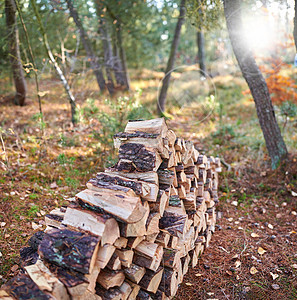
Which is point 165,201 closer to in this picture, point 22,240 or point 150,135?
point 150,135

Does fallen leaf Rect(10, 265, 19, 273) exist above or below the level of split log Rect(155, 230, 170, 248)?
below

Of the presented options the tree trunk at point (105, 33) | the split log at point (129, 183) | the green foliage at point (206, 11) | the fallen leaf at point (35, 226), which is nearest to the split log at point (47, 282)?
the split log at point (129, 183)

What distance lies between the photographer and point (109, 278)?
75.5 inches

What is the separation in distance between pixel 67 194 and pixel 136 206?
249cm

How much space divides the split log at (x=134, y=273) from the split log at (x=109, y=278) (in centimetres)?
8

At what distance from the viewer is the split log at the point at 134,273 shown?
2066mm

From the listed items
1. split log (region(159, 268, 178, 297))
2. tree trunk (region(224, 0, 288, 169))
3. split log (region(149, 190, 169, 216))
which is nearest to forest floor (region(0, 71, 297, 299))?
split log (region(159, 268, 178, 297))

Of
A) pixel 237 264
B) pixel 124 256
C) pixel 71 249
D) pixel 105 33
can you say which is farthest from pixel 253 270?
pixel 105 33

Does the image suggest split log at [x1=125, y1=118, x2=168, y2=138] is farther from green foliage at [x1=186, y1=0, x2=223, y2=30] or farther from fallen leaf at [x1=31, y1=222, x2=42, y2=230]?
green foliage at [x1=186, y1=0, x2=223, y2=30]

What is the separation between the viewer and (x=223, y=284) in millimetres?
2732

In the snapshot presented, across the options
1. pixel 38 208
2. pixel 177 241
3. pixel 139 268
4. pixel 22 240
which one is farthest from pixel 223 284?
pixel 38 208

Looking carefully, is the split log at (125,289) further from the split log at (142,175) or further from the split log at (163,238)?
the split log at (142,175)

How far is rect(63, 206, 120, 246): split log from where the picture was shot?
1832 mm

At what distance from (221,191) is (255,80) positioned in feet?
7.09
